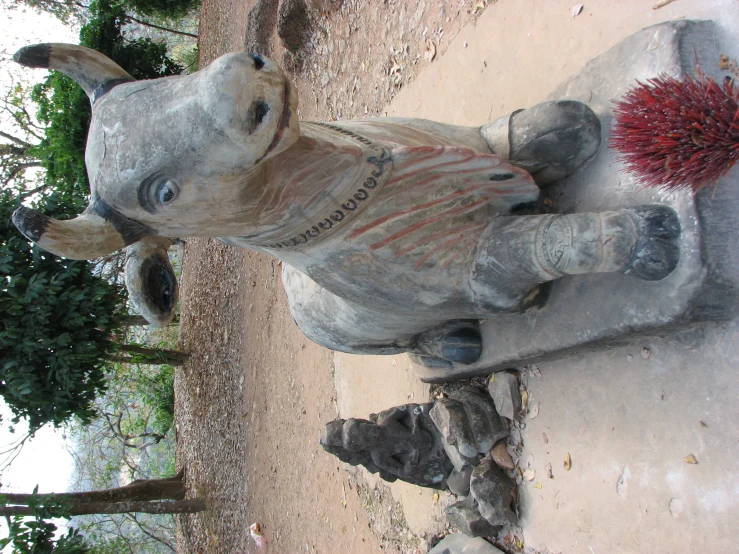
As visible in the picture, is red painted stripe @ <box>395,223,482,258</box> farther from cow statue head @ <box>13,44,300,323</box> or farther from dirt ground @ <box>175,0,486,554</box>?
dirt ground @ <box>175,0,486,554</box>

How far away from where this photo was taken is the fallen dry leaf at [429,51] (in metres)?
3.77

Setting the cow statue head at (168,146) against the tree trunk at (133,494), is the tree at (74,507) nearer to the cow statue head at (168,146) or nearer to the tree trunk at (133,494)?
the tree trunk at (133,494)

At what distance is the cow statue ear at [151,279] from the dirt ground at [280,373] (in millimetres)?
2276

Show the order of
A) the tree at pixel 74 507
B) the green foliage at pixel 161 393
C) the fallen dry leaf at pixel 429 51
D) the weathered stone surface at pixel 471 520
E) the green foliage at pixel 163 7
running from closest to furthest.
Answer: the weathered stone surface at pixel 471 520
the fallen dry leaf at pixel 429 51
the tree at pixel 74 507
the green foliage at pixel 163 7
the green foliage at pixel 161 393

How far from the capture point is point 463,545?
285cm

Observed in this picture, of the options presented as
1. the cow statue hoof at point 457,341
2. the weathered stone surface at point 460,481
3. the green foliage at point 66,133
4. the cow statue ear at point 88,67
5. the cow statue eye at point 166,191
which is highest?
the green foliage at point 66,133

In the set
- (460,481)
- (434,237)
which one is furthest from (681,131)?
(460,481)

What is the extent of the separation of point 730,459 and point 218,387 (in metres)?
7.62

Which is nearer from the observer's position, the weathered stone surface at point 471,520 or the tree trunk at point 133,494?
the weathered stone surface at point 471,520

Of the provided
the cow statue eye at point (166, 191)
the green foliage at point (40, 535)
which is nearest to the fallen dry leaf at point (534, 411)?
the cow statue eye at point (166, 191)

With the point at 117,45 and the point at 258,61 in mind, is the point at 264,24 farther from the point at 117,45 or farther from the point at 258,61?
the point at 258,61

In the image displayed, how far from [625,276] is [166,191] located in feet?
4.57

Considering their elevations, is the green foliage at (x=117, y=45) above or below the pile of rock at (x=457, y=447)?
above

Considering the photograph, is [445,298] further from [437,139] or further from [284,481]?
[284,481]
